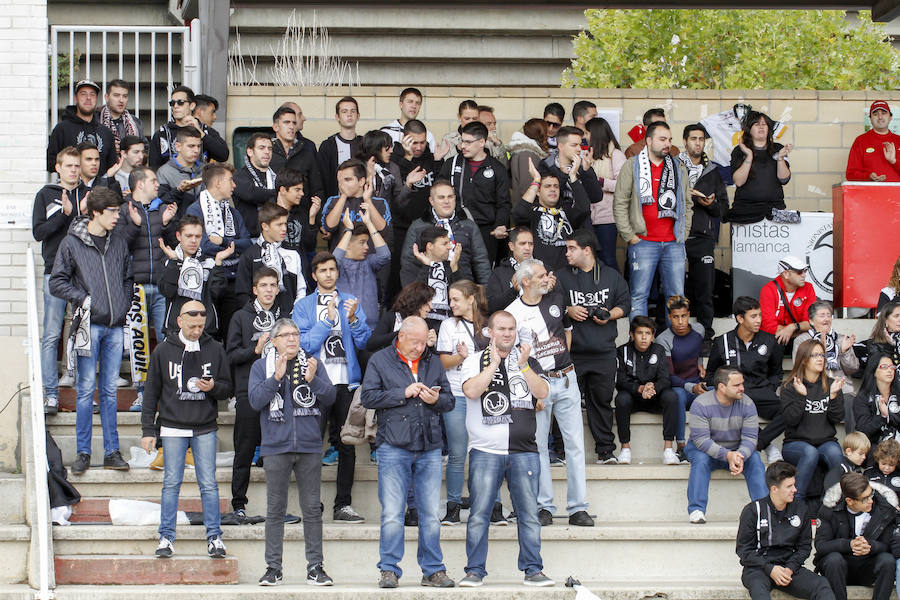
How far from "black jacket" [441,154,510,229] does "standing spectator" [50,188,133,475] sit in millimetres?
3065

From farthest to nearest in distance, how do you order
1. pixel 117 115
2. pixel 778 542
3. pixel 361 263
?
pixel 117 115 < pixel 361 263 < pixel 778 542

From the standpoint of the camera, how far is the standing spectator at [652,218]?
39.0 ft

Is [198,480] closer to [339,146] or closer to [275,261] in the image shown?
[275,261]

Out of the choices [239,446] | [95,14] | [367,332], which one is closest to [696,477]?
[367,332]

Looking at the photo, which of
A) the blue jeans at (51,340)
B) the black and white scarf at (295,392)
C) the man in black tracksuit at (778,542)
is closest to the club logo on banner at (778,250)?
the man in black tracksuit at (778,542)

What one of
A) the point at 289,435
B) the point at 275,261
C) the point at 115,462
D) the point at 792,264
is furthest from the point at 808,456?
the point at 115,462

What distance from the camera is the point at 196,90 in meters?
13.1

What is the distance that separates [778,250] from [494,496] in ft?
15.9

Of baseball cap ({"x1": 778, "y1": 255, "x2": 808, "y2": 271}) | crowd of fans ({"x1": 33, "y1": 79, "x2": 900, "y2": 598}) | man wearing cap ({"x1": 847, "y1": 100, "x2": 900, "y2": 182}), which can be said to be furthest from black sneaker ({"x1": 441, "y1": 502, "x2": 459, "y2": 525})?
man wearing cap ({"x1": 847, "y1": 100, "x2": 900, "y2": 182})

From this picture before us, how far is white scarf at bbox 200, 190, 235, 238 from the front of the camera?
424 inches

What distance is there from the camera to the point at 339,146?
1230 cm

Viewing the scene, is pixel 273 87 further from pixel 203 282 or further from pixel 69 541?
pixel 69 541

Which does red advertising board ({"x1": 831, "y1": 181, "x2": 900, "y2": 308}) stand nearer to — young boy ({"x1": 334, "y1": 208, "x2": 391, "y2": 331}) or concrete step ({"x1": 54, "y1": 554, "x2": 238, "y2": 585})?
young boy ({"x1": 334, "y1": 208, "x2": 391, "y2": 331})

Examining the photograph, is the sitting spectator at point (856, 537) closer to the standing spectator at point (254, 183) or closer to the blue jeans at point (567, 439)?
the blue jeans at point (567, 439)
